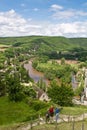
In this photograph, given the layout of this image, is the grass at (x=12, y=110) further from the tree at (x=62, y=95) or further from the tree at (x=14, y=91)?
the tree at (x=62, y=95)

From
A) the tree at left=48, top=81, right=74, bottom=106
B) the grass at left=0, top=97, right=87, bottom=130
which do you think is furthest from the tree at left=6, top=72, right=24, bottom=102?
the tree at left=48, top=81, right=74, bottom=106

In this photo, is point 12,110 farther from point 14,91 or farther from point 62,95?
point 62,95

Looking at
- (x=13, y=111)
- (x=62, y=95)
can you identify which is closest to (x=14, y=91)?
(x=13, y=111)

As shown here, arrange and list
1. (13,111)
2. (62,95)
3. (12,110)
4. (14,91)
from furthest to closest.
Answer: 1. (62,95)
2. (14,91)
3. (12,110)
4. (13,111)

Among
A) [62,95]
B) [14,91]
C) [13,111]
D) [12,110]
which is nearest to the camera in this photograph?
[13,111]

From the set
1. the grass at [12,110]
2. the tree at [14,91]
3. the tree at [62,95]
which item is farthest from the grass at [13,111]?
the tree at [62,95]

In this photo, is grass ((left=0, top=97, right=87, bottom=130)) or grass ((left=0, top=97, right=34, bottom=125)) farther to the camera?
grass ((left=0, top=97, right=34, bottom=125))

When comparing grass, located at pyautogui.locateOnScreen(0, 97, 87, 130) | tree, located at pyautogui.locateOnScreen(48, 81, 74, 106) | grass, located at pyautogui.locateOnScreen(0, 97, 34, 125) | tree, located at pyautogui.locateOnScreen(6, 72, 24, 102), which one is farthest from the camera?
tree, located at pyautogui.locateOnScreen(48, 81, 74, 106)

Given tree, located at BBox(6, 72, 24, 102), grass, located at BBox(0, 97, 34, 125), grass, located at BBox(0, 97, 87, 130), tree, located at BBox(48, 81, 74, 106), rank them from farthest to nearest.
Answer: tree, located at BBox(48, 81, 74, 106), tree, located at BBox(6, 72, 24, 102), grass, located at BBox(0, 97, 34, 125), grass, located at BBox(0, 97, 87, 130)

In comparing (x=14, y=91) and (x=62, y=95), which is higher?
(x=14, y=91)

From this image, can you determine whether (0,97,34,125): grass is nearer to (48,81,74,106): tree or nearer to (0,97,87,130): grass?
(0,97,87,130): grass

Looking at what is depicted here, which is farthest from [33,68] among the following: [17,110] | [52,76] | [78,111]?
[78,111]

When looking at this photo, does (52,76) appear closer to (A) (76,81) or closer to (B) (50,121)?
(A) (76,81)
